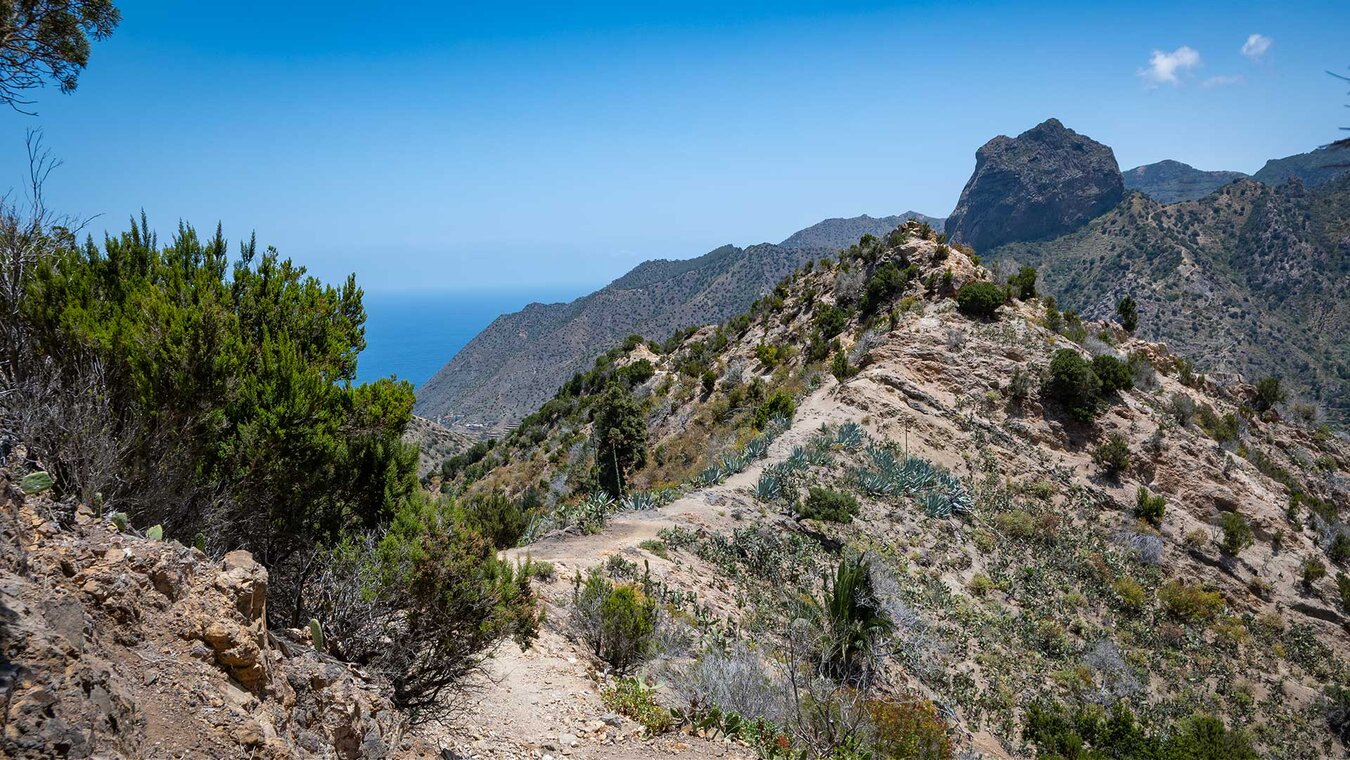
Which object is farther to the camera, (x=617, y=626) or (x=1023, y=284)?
(x=1023, y=284)

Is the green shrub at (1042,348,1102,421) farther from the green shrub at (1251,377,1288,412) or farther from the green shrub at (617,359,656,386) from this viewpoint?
the green shrub at (617,359,656,386)

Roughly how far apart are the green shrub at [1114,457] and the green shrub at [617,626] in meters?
14.9

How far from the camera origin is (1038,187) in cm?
10712

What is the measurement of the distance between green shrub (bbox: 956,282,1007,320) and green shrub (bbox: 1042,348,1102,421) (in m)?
3.15

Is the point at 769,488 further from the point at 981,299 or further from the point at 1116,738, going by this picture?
the point at 981,299

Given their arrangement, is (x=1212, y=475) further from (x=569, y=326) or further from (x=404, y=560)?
(x=569, y=326)

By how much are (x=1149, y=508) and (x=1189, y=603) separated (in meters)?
2.94

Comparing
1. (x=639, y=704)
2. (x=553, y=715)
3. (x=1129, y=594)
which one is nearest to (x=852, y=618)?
(x=639, y=704)

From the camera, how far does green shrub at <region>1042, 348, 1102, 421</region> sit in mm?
17328

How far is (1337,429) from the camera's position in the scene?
37.5 metres

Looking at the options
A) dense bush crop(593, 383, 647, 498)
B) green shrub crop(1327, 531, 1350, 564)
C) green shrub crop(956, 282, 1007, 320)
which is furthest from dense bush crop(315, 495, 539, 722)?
green shrub crop(1327, 531, 1350, 564)

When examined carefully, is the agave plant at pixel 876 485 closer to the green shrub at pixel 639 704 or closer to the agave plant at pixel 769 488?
the agave plant at pixel 769 488

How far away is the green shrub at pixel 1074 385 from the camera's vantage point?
56.9ft

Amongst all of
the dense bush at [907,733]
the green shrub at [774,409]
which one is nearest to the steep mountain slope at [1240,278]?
the green shrub at [774,409]
